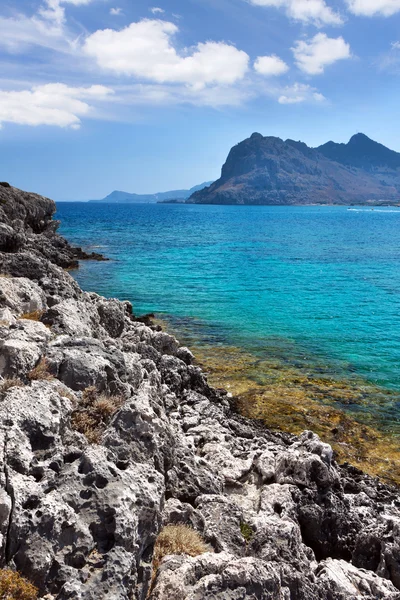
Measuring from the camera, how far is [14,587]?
5906 mm

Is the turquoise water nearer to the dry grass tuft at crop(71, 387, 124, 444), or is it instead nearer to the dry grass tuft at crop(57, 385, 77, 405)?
the dry grass tuft at crop(71, 387, 124, 444)

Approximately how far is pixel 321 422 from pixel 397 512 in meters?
7.39

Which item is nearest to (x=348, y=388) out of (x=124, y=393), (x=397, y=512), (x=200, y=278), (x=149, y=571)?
(x=397, y=512)

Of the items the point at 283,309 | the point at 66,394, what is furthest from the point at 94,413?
the point at 283,309

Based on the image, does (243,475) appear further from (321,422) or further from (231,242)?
(231,242)

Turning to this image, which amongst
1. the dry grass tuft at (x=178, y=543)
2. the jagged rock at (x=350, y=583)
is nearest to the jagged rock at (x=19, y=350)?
the dry grass tuft at (x=178, y=543)

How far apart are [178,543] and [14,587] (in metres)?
3.34

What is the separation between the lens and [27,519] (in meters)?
6.79

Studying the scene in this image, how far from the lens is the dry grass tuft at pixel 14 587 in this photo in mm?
5859

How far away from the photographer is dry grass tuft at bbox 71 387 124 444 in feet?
31.9

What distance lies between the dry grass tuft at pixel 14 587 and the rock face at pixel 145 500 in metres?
0.32

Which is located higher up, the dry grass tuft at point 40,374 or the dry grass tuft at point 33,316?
the dry grass tuft at point 33,316

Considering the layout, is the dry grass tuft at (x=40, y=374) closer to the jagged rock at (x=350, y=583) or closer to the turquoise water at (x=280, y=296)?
the jagged rock at (x=350, y=583)

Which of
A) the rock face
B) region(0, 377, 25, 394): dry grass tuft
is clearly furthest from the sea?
region(0, 377, 25, 394): dry grass tuft
